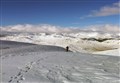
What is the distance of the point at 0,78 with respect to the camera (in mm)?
11273

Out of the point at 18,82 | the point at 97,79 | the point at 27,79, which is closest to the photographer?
the point at 18,82

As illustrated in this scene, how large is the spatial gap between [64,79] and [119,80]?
3491 millimetres

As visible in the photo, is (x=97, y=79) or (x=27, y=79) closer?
(x=27, y=79)

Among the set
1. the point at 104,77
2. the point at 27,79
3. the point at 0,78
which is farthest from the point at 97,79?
the point at 0,78

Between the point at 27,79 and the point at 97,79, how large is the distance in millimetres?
4378

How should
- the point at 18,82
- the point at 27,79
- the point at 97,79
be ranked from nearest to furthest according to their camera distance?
the point at 18,82 < the point at 27,79 < the point at 97,79

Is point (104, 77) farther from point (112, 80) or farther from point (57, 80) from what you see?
point (57, 80)

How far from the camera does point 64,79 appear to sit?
12.1m

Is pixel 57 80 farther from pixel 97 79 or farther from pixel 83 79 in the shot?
pixel 97 79

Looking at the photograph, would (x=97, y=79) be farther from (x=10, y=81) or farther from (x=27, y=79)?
(x=10, y=81)

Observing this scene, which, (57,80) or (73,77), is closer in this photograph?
(57,80)

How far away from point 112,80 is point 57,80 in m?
3.47

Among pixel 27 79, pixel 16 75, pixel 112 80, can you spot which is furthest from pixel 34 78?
pixel 112 80

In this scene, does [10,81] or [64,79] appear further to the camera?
[64,79]
